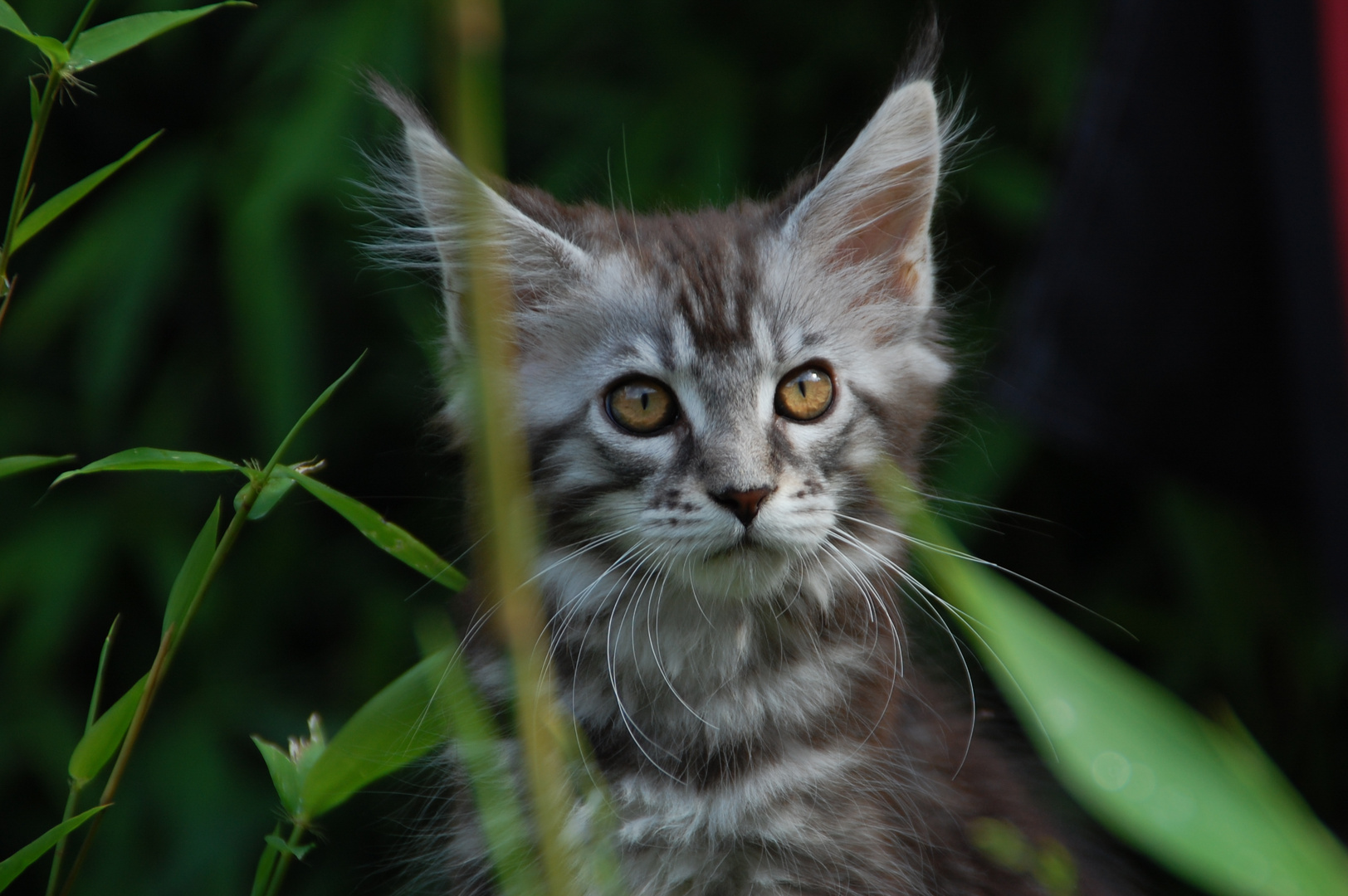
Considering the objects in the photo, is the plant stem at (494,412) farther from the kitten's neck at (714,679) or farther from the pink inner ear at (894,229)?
the pink inner ear at (894,229)

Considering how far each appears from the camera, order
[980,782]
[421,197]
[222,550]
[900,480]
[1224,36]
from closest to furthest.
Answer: [222,550] < [900,480] < [421,197] < [980,782] < [1224,36]

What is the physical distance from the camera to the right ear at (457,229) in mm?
806

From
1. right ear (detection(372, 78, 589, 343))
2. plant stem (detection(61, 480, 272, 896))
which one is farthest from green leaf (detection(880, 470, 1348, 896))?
right ear (detection(372, 78, 589, 343))

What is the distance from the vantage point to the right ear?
0.81 m

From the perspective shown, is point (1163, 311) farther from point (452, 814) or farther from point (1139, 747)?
point (1139, 747)

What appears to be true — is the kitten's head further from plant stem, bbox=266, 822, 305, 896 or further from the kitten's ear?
plant stem, bbox=266, 822, 305, 896

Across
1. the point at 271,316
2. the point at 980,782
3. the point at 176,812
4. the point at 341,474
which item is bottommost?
the point at 176,812

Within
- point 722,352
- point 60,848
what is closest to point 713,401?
point 722,352

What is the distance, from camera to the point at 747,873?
0.83m

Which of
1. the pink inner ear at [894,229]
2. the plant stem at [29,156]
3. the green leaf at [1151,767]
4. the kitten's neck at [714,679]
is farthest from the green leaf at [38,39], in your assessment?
the pink inner ear at [894,229]

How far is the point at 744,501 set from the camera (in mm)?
802

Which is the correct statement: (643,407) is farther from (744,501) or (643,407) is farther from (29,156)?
(29,156)

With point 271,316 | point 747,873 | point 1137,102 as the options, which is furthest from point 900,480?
point 271,316

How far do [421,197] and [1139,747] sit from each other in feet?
2.51
